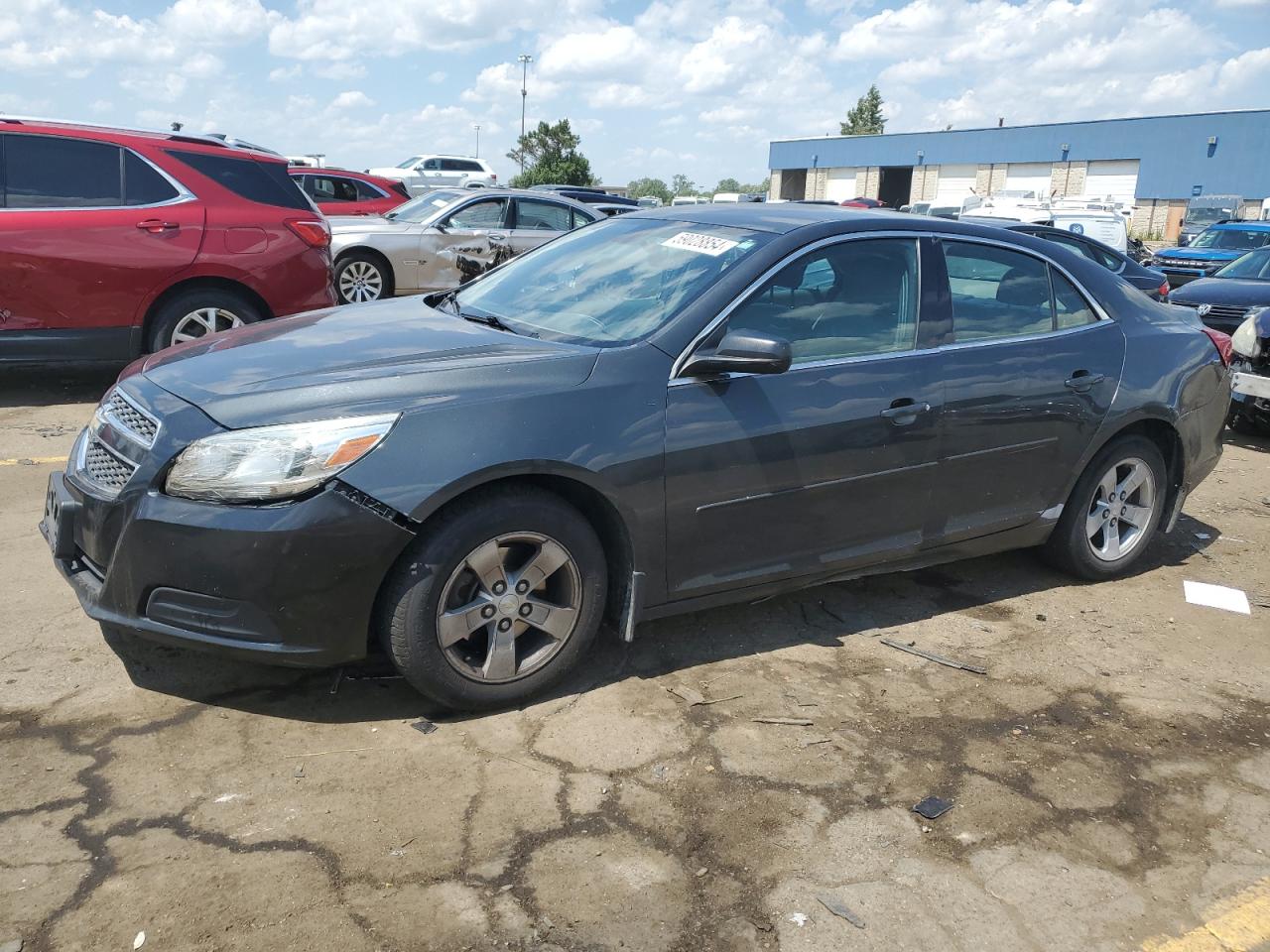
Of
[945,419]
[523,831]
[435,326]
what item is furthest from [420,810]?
[945,419]

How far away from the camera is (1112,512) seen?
504 centimetres

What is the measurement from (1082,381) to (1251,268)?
389 inches

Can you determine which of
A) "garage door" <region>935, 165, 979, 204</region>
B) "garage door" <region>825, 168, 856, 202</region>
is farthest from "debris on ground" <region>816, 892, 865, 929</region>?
"garage door" <region>825, 168, 856, 202</region>

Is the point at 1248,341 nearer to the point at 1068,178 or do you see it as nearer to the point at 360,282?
the point at 360,282

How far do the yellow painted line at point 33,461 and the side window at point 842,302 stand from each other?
178 inches

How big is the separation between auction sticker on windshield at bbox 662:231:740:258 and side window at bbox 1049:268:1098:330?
1630mm

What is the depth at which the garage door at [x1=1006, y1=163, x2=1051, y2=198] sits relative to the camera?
59156 mm

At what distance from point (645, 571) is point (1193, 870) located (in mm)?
1842

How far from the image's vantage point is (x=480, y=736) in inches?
133

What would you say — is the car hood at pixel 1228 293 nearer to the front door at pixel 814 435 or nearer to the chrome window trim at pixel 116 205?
the front door at pixel 814 435

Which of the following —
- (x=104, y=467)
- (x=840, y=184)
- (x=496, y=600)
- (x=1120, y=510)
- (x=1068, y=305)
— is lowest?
(x=1120, y=510)

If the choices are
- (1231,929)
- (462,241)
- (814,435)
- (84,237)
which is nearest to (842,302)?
(814,435)

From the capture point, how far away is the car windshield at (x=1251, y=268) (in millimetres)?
12312

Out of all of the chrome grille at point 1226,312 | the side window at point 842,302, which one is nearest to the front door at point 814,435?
the side window at point 842,302
